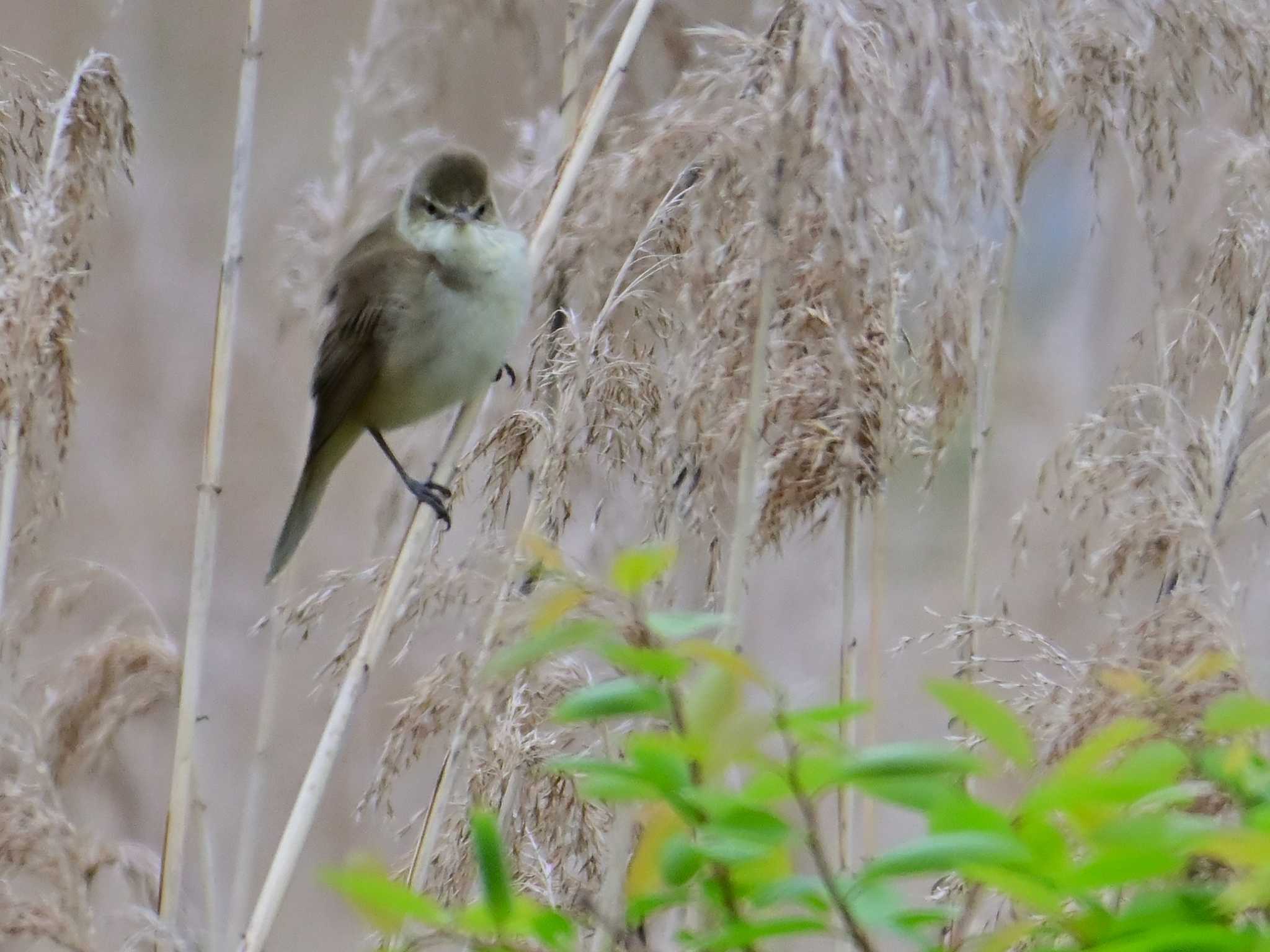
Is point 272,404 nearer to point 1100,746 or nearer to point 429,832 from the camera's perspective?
point 429,832

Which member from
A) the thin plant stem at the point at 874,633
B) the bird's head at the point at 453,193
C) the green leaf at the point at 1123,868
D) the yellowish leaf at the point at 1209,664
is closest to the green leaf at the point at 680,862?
the green leaf at the point at 1123,868

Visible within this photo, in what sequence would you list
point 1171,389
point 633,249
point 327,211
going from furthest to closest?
point 327,211, point 1171,389, point 633,249

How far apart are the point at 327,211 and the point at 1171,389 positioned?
1.31 meters

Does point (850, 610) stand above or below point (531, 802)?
above

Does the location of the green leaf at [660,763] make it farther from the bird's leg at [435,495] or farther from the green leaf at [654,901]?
the bird's leg at [435,495]

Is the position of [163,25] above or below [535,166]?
above

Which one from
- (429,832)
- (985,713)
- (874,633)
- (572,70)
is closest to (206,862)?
(429,832)

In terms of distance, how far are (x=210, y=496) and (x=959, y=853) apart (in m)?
1.10

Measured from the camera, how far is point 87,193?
54.7 inches

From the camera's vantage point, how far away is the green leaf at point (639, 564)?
0.44 metres

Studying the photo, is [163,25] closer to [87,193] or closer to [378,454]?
[378,454]

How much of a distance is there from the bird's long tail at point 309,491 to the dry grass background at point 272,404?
135cm

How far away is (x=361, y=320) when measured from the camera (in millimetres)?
1872

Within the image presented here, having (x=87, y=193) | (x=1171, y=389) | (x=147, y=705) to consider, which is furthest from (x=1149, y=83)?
(x=147, y=705)
